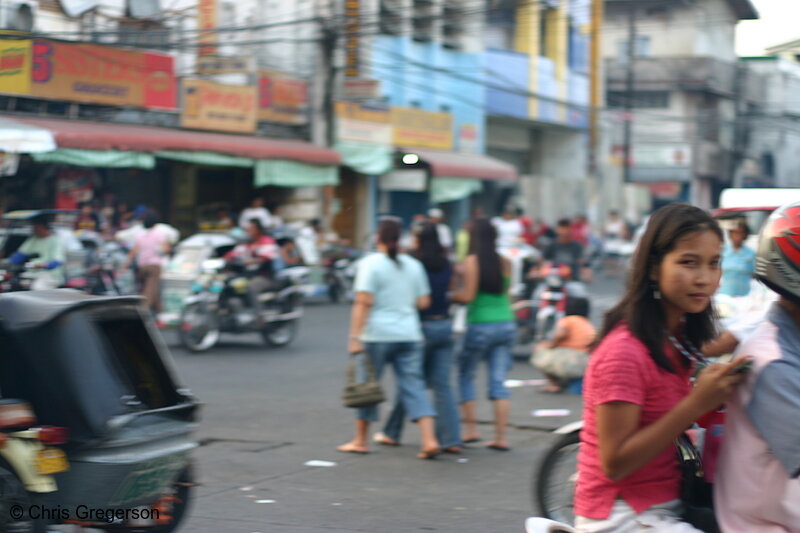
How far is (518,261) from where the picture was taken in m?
15.0

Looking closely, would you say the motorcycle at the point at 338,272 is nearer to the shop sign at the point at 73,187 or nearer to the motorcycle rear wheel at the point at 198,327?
the shop sign at the point at 73,187

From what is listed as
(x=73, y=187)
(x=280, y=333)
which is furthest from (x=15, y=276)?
(x=73, y=187)

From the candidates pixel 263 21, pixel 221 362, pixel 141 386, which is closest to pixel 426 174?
pixel 263 21

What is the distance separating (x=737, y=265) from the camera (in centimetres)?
1103

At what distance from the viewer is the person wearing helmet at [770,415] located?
255cm

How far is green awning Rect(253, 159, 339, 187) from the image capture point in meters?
22.9

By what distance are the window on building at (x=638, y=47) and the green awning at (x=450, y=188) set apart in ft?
76.7

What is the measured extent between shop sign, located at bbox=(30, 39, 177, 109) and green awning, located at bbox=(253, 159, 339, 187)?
2364 mm

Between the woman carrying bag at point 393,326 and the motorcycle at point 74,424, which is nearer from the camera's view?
the motorcycle at point 74,424

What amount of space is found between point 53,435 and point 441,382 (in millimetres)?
4090

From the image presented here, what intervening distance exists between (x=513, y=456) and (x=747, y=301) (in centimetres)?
341

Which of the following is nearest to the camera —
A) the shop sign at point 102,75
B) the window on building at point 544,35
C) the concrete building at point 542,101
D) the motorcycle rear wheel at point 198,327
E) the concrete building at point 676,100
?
the motorcycle rear wheel at point 198,327

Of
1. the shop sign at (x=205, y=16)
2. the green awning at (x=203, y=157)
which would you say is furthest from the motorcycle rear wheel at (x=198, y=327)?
the shop sign at (x=205, y=16)

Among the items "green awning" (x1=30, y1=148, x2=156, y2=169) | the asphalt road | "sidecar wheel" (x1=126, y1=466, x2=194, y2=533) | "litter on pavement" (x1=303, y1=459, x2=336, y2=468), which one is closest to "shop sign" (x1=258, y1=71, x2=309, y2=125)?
"green awning" (x1=30, y1=148, x2=156, y2=169)
